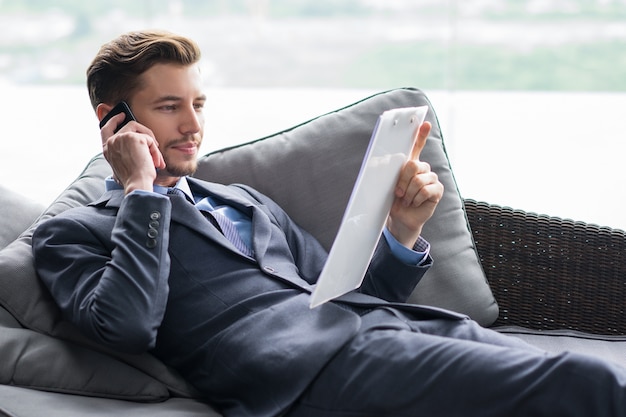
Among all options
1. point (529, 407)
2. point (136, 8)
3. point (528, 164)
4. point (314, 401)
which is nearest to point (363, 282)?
point (314, 401)

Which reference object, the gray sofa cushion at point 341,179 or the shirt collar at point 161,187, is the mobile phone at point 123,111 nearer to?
the shirt collar at point 161,187

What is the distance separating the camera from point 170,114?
1853 mm

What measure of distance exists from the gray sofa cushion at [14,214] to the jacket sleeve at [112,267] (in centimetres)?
21

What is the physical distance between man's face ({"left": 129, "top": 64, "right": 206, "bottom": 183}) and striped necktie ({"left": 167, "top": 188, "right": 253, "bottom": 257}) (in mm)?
62

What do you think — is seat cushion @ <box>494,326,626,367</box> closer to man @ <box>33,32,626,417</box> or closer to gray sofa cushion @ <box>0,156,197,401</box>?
man @ <box>33,32,626,417</box>

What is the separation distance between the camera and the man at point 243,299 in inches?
55.7

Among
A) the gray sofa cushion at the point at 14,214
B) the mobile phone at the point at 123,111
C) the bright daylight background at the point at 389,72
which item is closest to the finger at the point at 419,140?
the mobile phone at the point at 123,111

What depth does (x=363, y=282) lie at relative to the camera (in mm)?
1854

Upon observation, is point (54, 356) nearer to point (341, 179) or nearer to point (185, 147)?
point (185, 147)

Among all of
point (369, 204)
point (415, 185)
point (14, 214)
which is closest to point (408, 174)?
point (415, 185)

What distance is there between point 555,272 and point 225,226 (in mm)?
828

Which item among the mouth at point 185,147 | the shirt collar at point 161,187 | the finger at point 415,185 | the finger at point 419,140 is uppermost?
the finger at point 419,140

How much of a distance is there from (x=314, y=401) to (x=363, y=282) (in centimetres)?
41

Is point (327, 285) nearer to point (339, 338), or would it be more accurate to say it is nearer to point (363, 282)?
point (339, 338)
